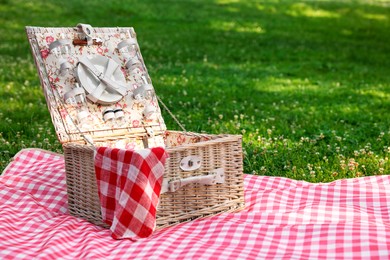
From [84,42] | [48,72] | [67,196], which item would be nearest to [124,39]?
[84,42]

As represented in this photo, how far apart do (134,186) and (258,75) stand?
7022 millimetres

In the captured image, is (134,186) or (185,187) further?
(185,187)

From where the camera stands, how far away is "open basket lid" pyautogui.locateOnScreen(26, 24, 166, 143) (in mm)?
4984

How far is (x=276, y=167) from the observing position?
5.82 m

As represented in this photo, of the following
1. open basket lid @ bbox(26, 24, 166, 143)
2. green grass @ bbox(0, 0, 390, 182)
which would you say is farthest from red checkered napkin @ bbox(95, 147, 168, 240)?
green grass @ bbox(0, 0, 390, 182)

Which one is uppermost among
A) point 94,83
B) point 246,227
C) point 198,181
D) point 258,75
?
point 94,83

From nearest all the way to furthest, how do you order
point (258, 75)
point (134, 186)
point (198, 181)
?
point (134, 186) < point (198, 181) < point (258, 75)

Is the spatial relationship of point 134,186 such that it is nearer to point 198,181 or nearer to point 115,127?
point 198,181

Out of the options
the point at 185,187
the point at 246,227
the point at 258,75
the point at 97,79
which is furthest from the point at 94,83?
the point at 258,75

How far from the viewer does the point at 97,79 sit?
17.0 ft

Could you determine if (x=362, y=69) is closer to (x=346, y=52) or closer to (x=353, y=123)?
(x=346, y=52)

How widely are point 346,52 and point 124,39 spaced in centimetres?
919

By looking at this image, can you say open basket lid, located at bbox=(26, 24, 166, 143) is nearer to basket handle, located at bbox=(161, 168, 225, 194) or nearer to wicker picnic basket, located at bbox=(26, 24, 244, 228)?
wicker picnic basket, located at bbox=(26, 24, 244, 228)

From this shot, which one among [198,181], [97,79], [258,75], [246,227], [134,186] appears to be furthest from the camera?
[258,75]
